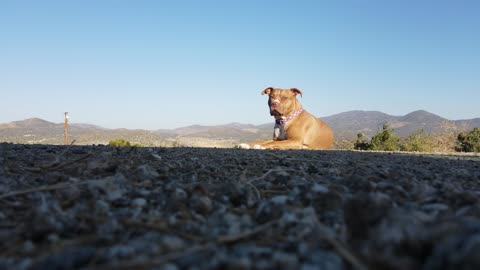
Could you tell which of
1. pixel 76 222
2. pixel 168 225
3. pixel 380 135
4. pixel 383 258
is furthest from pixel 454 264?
pixel 380 135

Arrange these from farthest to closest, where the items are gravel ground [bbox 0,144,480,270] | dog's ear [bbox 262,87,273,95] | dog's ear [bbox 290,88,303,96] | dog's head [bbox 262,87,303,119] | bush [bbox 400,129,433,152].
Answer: bush [bbox 400,129,433,152]
dog's ear [bbox 262,87,273,95]
dog's ear [bbox 290,88,303,96]
dog's head [bbox 262,87,303,119]
gravel ground [bbox 0,144,480,270]

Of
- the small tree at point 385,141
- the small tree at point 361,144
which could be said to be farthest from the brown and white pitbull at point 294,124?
the small tree at point 361,144

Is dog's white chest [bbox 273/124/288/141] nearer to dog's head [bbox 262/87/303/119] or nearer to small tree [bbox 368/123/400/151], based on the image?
dog's head [bbox 262/87/303/119]

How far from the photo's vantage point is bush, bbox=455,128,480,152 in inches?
749

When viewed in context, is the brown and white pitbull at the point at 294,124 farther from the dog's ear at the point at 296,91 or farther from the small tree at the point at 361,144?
the small tree at the point at 361,144

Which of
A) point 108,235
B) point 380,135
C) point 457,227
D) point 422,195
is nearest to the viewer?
point 457,227

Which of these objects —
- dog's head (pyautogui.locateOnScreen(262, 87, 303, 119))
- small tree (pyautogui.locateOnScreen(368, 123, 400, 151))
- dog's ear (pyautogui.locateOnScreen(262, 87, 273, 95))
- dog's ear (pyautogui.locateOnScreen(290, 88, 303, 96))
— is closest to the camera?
dog's head (pyautogui.locateOnScreen(262, 87, 303, 119))

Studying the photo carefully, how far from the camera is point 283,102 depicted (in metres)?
12.0

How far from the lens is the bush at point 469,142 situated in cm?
1903

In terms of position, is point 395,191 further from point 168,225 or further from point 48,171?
point 48,171

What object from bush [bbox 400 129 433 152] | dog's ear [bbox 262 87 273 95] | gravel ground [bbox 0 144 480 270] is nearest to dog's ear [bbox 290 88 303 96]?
dog's ear [bbox 262 87 273 95]

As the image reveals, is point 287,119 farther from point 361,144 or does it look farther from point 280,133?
point 361,144

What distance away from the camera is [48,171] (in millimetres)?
2877

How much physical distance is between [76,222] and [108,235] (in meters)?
0.22
